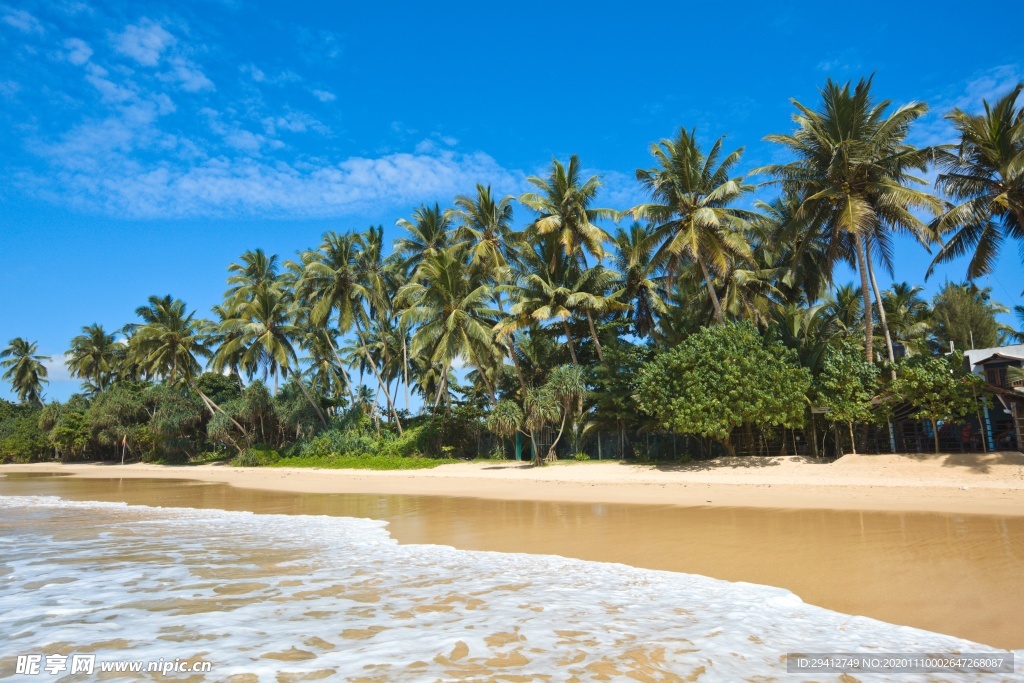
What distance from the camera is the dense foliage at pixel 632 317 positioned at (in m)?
17.9

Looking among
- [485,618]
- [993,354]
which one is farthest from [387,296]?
[485,618]

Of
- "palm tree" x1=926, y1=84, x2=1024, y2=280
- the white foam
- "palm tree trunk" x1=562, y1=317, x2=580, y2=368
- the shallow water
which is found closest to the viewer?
the white foam

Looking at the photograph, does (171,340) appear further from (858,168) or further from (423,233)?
(858,168)

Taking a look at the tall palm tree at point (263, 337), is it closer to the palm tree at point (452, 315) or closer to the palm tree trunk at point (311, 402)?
the palm tree trunk at point (311, 402)

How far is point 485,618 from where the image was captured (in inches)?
204

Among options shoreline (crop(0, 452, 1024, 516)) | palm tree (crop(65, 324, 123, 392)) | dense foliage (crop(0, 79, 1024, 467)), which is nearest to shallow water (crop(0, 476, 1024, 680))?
shoreline (crop(0, 452, 1024, 516))

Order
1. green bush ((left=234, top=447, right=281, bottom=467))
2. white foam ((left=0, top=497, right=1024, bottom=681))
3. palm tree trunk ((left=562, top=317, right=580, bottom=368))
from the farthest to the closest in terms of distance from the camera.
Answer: green bush ((left=234, top=447, right=281, bottom=467)) → palm tree trunk ((left=562, top=317, right=580, bottom=368)) → white foam ((left=0, top=497, right=1024, bottom=681))

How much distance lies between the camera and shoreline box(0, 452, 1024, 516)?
12.0m

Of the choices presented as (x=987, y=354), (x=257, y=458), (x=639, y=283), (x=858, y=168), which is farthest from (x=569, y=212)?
(x=257, y=458)

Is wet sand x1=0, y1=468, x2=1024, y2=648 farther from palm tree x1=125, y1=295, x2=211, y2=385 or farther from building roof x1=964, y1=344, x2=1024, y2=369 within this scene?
palm tree x1=125, y1=295, x2=211, y2=385

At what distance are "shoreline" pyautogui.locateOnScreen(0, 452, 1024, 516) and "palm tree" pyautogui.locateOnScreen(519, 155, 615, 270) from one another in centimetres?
896

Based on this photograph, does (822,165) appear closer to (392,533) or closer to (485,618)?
(392,533)

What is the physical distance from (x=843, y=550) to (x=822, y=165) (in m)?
16.1

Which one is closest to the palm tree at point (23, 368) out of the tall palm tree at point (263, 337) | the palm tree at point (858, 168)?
the tall palm tree at point (263, 337)
